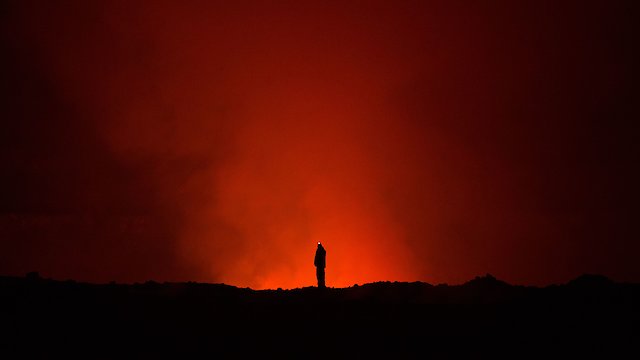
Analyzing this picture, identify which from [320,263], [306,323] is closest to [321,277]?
[320,263]

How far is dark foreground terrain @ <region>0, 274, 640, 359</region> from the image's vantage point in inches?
597

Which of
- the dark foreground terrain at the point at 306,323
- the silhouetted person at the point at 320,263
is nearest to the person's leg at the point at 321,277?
the silhouetted person at the point at 320,263

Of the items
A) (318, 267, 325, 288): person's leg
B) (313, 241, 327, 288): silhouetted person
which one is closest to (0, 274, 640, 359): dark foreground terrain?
(318, 267, 325, 288): person's leg

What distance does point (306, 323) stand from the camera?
1648 centimetres

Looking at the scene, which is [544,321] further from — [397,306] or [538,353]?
[397,306]

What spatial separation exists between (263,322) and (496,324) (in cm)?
596

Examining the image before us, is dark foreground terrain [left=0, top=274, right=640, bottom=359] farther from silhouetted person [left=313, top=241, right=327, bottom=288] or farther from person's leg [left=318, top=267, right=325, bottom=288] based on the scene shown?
silhouetted person [left=313, top=241, right=327, bottom=288]

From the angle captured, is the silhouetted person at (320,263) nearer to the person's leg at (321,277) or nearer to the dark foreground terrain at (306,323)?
the person's leg at (321,277)

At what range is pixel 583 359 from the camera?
1509cm

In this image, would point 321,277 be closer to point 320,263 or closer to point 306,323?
point 320,263

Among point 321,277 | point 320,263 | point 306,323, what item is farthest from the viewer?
point 320,263

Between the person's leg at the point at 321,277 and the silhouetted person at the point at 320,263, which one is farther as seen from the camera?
the silhouetted person at the point at 320,263

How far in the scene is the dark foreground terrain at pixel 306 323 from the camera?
49.7 ft

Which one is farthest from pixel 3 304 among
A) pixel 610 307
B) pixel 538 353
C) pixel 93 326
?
pixel 610 307
